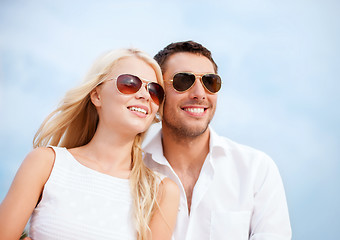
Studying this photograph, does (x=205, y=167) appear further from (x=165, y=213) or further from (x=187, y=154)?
(x=165, y=213)

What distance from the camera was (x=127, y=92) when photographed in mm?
2820

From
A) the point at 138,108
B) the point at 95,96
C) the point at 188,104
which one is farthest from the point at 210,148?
the point at 95,96

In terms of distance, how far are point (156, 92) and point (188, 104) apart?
2.06ft

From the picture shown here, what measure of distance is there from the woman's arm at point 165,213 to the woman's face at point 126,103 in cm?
57

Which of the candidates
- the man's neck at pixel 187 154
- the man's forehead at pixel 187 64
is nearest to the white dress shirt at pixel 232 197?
the man's neck at pixel 187 154

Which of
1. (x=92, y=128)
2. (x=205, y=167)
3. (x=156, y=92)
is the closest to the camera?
(x=156, y=92)

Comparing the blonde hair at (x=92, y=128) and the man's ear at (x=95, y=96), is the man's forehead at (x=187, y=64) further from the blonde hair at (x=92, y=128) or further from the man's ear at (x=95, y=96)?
the man's ear at (x=95, y=96)

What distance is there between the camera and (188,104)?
140 inches

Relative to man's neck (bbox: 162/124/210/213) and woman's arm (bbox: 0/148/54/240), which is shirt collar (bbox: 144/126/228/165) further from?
woman's arm (bbox: 0/148/54/240)

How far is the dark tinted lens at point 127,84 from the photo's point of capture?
2.82m

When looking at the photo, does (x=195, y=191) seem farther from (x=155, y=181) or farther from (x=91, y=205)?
(x=91, y=205)

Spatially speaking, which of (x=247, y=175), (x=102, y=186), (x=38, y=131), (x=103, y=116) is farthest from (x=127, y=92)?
Result: (x=247, y=175)

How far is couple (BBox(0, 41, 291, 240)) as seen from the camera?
2541mm

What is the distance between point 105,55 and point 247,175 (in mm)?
1863
